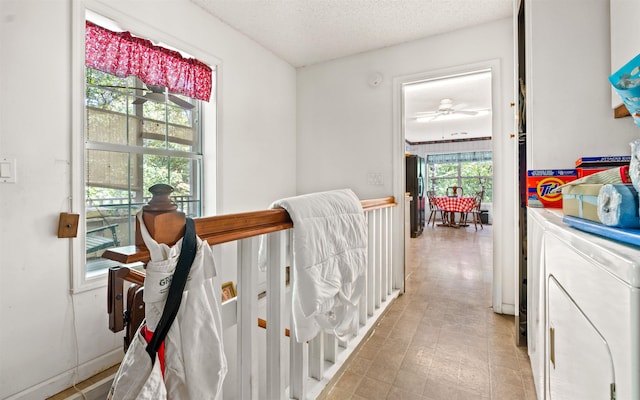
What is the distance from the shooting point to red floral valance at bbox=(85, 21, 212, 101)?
1.75 metres

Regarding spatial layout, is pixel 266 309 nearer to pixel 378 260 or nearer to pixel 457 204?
pixel 378 260

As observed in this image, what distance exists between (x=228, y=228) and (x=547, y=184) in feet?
4.57

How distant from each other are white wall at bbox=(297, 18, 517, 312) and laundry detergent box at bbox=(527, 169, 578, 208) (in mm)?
1149

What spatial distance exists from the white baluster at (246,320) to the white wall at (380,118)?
83.2 inches

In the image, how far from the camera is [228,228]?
2.42ft

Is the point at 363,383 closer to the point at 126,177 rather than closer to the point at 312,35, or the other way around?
the point at 126,177

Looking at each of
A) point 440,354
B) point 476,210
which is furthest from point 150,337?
point 476,210

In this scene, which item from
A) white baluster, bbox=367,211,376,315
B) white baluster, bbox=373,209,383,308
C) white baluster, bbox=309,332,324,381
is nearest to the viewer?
white baluster, bbox=309,332,324,381

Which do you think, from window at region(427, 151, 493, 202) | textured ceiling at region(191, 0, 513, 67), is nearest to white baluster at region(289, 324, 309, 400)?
textured ceiling at region(191, 0, 513, 67)

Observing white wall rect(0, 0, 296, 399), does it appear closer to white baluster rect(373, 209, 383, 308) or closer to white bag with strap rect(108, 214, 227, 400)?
white bag with strap rect(108, 214, 227, 400)

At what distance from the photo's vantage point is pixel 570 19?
1.28 metres

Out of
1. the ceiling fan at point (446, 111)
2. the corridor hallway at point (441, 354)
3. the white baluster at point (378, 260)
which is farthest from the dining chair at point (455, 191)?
the white baluster at point (378, 260)

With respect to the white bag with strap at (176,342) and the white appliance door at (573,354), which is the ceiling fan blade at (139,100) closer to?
the white bag with strap at (176,342)

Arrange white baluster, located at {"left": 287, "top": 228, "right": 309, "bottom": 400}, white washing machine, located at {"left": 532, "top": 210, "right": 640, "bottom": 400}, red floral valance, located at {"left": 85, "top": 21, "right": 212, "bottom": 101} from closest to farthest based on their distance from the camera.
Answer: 1. white washing machine, located at {"left": 532, "top": 210, "right": 640, "bottom": 400}
2. white baluster, located at {"left": 287, "top": 228, "right": 309, "bottom": 400}
3. red floral valance, located at {"left": 85, "top": 21, "right": 212, "bottom": 101}
